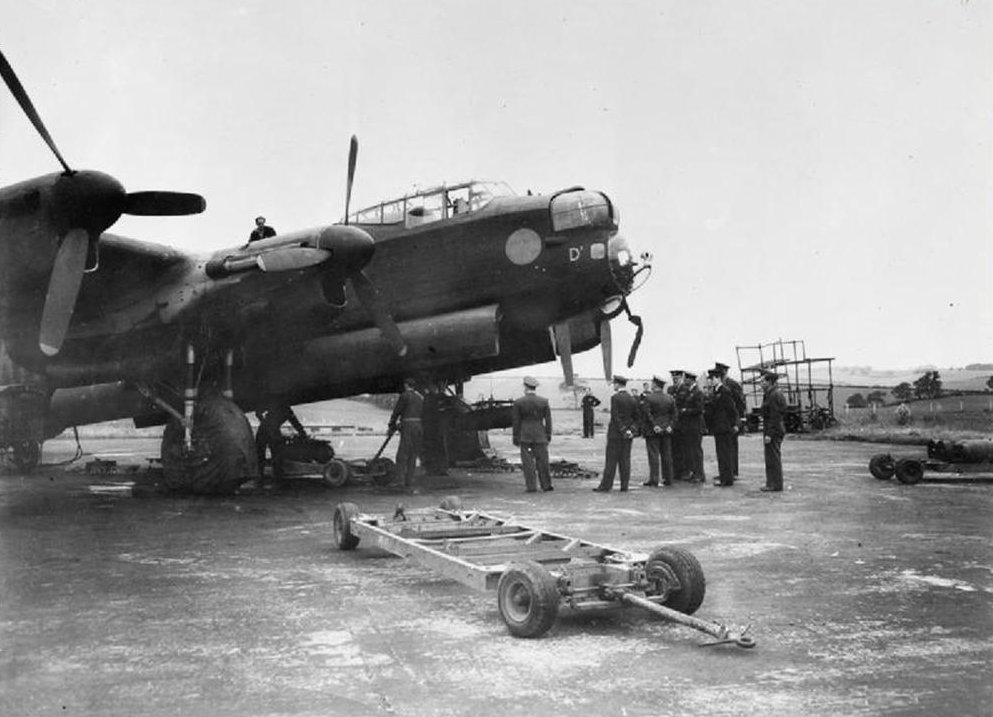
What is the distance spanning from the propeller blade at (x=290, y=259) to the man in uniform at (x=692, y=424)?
7193mm

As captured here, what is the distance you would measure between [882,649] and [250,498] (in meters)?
10.8

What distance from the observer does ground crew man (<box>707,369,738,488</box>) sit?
1502 cm

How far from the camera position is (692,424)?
52.2 feet

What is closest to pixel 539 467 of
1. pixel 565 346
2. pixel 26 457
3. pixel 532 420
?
pixel 532 420

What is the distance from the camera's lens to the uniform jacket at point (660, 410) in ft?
49.8

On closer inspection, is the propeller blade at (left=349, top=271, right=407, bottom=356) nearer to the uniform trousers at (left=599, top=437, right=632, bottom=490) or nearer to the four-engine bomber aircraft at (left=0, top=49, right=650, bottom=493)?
the four-engine bomber aircraft at (left=0, top=49, right=650, bottom=493)

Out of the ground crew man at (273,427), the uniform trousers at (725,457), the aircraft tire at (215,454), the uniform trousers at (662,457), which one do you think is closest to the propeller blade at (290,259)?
the aircraft tire at (215,454)

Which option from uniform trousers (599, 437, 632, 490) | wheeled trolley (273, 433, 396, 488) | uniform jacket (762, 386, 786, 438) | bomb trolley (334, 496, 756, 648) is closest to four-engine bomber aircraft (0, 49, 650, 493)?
wheeled trolley (273, 433, 396, 488)

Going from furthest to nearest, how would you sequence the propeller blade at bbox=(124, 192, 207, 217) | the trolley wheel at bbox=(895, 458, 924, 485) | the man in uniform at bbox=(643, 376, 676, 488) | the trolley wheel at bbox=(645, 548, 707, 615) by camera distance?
the man in uniform at bbox=(643, 376, 676, 488) < the trolley wheel at bbox=(895, 458, 924, 485) < the propeller blade at bbox=(124, 192, 207, 217) < the trolley wheel at bbox=(645, 548, 707, 615)

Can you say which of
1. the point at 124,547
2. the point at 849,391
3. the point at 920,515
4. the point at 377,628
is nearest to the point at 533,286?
the point at 920,515

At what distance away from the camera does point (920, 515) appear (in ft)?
35.3

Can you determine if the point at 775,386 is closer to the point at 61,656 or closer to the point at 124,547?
the point at 124,547

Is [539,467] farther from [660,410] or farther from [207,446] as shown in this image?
[207,446]

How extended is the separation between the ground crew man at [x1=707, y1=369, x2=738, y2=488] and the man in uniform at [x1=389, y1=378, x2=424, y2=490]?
512cm
